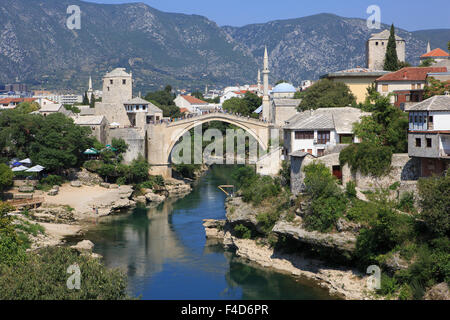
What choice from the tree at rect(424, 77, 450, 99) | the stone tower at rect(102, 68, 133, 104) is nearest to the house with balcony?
the tree at rect(424, 77, 450, 99)

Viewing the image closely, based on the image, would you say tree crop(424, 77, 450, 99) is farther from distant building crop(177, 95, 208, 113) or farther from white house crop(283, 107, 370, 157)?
distant building crop(177, 95, 208, 113)

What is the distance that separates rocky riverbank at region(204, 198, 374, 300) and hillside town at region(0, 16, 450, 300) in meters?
0.07

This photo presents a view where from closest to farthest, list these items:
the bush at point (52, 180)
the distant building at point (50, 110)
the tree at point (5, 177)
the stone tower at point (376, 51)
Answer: the tree at point (5, 177) < the bush at point (52, 180) < the distant building at point (50, 110) < the stone tower at point (376, 51)

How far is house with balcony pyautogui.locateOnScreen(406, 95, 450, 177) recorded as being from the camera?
1027 inches

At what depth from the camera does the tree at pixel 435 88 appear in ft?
109

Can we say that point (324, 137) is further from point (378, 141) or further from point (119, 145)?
point (119, 145)

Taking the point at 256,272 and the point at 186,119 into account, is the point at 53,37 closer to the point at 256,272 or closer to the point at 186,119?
the point at 186,119

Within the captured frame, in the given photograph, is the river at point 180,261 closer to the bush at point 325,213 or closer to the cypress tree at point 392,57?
the bush at point 325,213

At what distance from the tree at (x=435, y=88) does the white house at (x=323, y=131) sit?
353cm

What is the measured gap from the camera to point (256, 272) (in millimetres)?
29031

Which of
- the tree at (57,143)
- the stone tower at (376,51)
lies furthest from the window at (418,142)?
the stone tower at (376,51)

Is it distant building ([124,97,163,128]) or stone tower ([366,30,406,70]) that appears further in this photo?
stone tower ([366,30,406,70])
